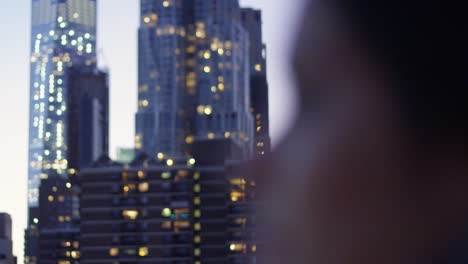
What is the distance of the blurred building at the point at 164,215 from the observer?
414ft

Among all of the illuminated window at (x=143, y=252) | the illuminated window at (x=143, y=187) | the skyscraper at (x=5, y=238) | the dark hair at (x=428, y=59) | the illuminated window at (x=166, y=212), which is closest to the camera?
the dark hair at (x=428, y=59)

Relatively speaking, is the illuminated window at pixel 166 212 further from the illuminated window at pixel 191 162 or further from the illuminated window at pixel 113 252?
the illuminated window at pixel 191 162

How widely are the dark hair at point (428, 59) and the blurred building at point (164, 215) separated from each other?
12135 cm

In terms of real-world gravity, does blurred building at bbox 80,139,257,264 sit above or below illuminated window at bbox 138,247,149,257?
above

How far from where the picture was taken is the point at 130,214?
127m

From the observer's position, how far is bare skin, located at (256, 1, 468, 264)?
151 inches

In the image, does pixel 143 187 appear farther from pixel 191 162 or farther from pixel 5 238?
pixel 5 238

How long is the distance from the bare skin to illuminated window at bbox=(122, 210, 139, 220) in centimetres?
12379

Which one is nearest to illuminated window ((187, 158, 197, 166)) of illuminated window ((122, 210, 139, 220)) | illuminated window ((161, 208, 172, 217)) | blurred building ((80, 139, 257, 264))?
blurred building ((80, 139, 257, 264))

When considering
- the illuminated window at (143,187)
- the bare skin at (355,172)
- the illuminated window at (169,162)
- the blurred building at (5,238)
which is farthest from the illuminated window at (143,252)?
the bare skin at (355,172)

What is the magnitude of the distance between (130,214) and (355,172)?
125 metres

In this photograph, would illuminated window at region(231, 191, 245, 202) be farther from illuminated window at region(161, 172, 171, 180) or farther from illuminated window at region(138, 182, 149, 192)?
illuminated window at region(138, 182, 149, 192)

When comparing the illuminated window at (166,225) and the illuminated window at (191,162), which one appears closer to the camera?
the illuminated window at (166,225)

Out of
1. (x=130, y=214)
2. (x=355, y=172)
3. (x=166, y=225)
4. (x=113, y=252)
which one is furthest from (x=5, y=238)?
(x=355, y=172)
